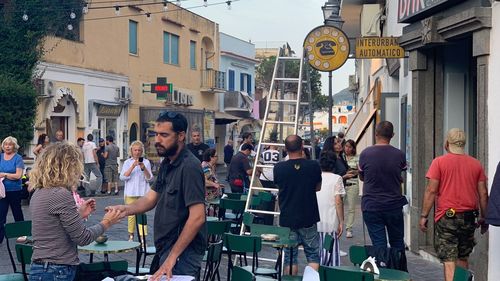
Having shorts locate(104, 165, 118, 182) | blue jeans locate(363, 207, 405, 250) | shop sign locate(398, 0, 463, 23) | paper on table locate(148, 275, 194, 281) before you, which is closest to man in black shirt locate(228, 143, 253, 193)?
shop sign locate(398, 0, 463, 23)

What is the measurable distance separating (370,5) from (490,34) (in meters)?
12.5

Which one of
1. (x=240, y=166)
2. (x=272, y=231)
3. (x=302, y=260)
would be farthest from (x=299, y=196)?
(x=240, y=166)

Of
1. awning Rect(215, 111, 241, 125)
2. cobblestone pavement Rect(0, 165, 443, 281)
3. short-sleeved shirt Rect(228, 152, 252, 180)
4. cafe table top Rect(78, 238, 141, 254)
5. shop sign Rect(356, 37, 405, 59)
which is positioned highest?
shop sign Rect(356, 37, 405, 59)

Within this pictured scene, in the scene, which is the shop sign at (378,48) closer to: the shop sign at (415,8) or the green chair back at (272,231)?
the shop sign at (415,8)

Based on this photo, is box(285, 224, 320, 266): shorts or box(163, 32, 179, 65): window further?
box(163, 32, 179, 65): window

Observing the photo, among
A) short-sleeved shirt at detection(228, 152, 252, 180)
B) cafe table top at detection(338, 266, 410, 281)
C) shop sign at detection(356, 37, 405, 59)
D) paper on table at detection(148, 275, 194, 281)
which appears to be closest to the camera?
paper on table at detection(148, 275, 194, 281)

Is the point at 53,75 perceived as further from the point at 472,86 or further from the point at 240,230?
the point at 472,86

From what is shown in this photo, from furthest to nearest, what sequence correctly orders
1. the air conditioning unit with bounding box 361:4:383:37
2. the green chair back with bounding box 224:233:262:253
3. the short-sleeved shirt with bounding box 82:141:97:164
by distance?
the short-sleeved shirt with bounding box 82:141:97:164 → the air conditioning unit with bounding box 361:4:383:37 → the green chair back with bounding box 224:233:262:253

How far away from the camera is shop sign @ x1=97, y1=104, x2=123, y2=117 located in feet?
96.4

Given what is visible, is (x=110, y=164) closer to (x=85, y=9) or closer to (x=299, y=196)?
(x=85, y=9)

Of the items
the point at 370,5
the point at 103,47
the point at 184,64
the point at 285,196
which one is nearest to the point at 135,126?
the point at 103,47

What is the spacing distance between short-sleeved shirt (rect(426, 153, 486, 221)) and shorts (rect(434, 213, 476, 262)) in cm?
12

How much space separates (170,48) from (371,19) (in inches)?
728

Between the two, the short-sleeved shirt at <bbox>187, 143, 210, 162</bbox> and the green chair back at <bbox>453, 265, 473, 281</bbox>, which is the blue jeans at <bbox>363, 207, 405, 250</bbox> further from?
the short-sleeved shirt at <bbox>187, 143, 210, 162</bbox>
